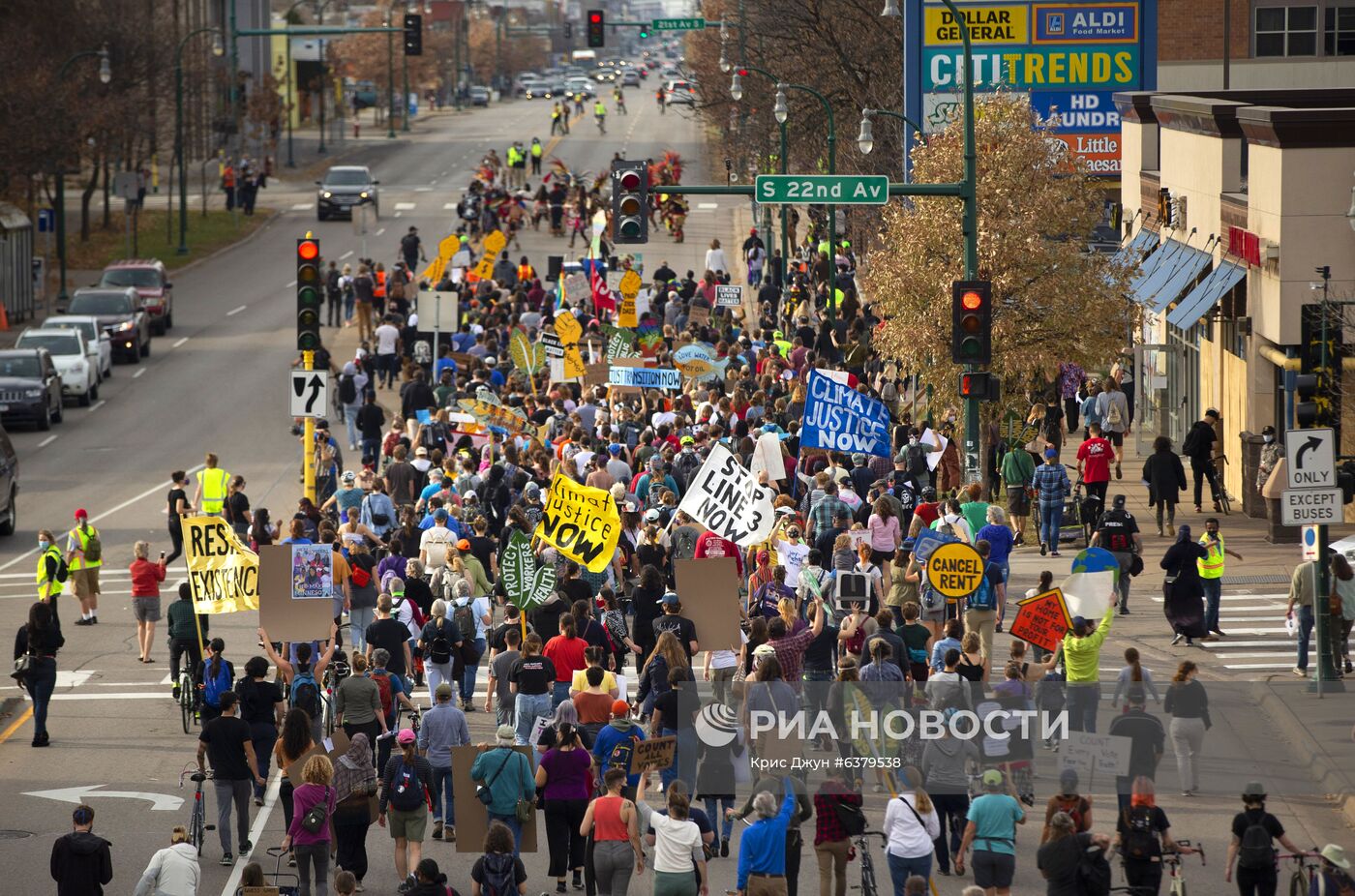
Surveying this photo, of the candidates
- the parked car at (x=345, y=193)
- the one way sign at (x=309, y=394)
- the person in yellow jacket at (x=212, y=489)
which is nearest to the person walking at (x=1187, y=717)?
the one way sign at (x=309, y=394)

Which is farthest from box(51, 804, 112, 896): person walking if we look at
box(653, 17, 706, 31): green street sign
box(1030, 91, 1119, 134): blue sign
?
box(653, 17, 706, 31): green street sign

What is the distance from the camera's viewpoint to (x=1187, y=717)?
15945mm

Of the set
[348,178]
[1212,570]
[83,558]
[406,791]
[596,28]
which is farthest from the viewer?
[348,178]

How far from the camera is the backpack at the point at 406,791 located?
14.6m

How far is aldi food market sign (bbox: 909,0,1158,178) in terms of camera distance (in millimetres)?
41094

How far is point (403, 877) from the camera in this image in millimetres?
14617

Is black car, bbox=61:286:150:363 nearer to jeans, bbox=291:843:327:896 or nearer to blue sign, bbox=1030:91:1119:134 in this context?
blue sign, bbox=1030:91:1119:134

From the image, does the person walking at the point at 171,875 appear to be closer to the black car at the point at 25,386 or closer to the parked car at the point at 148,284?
the black car at the point at 25,386

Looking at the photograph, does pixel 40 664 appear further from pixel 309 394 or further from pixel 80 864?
pixel 309 394

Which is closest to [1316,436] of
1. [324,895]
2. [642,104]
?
[324,895]

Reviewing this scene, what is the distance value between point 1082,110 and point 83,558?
25.3 m

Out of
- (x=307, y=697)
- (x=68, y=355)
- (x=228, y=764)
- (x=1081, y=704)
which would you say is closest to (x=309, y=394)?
(x=307, y=697)

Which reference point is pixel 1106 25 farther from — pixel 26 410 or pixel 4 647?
pixel 4 647

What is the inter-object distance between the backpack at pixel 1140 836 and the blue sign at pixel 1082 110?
29.6 m
